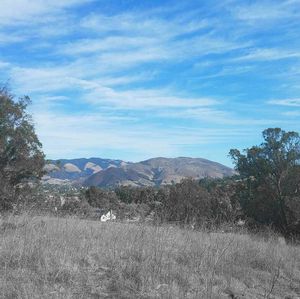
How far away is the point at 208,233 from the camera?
10.2m

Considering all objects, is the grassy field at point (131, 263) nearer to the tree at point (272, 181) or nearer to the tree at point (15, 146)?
the tree at point (15, 146)

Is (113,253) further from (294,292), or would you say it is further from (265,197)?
(265,197)

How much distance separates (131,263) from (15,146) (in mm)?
9717

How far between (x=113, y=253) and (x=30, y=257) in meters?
1.42

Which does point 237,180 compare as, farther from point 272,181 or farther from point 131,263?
point 131,263

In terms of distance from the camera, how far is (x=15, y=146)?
1591cm

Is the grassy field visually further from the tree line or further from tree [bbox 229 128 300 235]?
tree [bbox 229 128 300 235]

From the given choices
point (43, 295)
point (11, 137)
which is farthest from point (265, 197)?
point (43, 295)

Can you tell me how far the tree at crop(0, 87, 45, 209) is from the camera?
1562 centimetres

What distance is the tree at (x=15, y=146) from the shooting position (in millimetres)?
15617

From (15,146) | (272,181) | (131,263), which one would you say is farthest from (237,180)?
(131,263)

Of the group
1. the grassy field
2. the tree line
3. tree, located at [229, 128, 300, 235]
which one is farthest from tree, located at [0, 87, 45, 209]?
tree, located at [229, 128, 300, 235]

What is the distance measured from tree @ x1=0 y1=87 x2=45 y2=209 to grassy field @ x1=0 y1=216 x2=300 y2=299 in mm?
6539

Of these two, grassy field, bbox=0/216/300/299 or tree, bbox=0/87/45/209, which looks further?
tree, bbox=0/87/45/209
